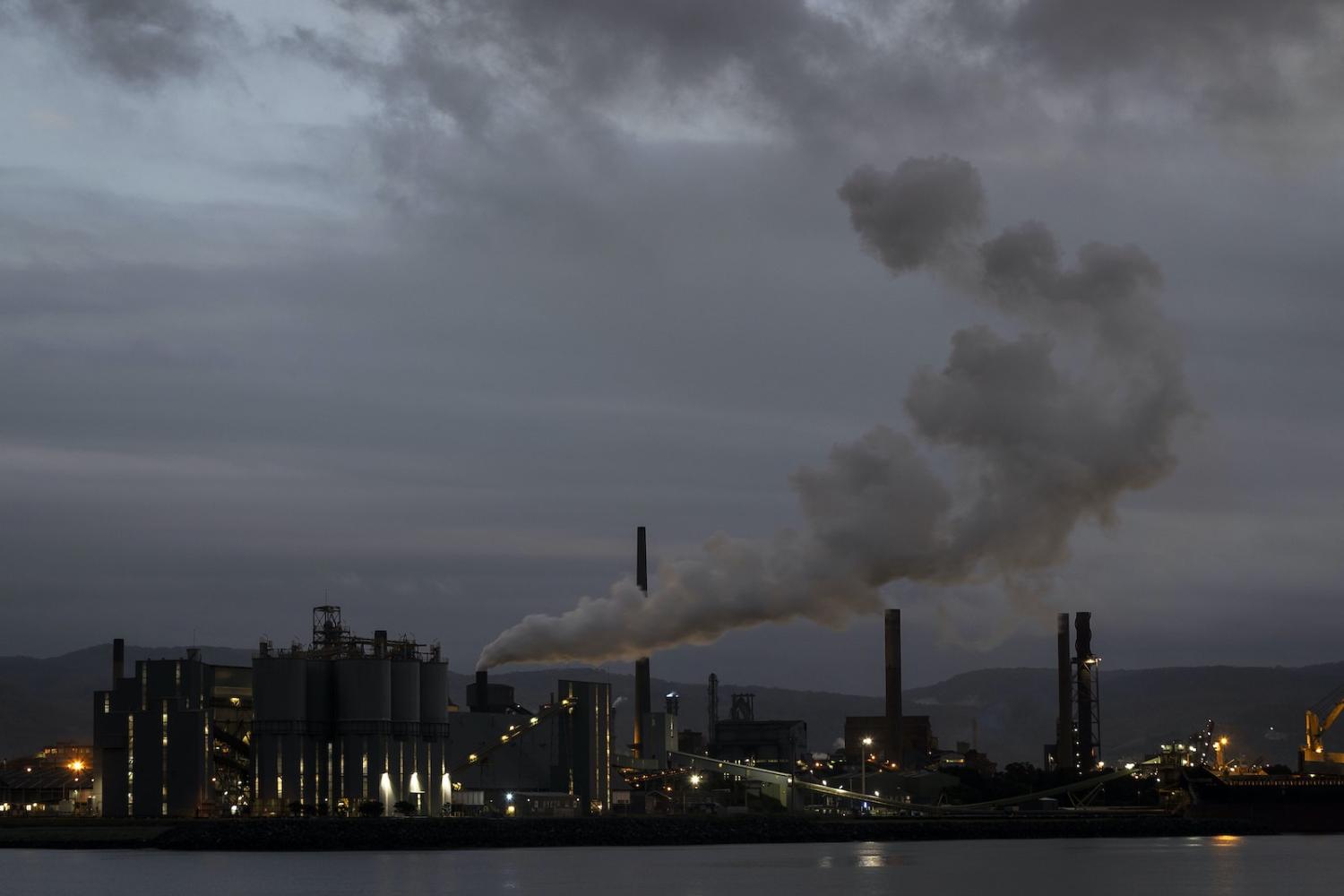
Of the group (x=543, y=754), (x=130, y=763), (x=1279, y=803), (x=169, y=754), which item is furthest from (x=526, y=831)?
(x=1279, y=803)

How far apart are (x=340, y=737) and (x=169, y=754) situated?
1216 centimetres

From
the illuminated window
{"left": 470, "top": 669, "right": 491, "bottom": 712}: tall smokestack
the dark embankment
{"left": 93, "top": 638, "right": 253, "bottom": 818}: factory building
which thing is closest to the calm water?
the dark embankment

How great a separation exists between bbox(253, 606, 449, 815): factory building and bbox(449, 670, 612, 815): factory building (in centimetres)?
1213

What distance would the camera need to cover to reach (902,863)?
395 ft

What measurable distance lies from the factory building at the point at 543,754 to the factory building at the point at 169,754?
57.9 feet

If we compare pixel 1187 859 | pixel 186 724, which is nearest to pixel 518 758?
pixel 186 724

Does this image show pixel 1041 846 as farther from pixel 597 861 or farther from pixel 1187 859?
pixel 597 861

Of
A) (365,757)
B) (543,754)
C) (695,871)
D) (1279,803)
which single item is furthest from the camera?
(1279,803)

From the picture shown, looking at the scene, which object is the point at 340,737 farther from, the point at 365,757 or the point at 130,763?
the point at 130,763

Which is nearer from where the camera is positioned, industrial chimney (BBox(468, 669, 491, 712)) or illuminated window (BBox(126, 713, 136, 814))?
illuminated window (BBox(126, 713, 136, 814))

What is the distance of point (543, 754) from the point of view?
15425 cm

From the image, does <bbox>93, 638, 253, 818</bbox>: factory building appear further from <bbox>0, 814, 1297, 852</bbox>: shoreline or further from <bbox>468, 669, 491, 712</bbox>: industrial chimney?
<bbox>468, 669, 491, 712</bbox>: industrial chimney

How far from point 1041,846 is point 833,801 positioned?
3751 centimetres

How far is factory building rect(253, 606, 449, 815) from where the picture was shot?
13338 cm
